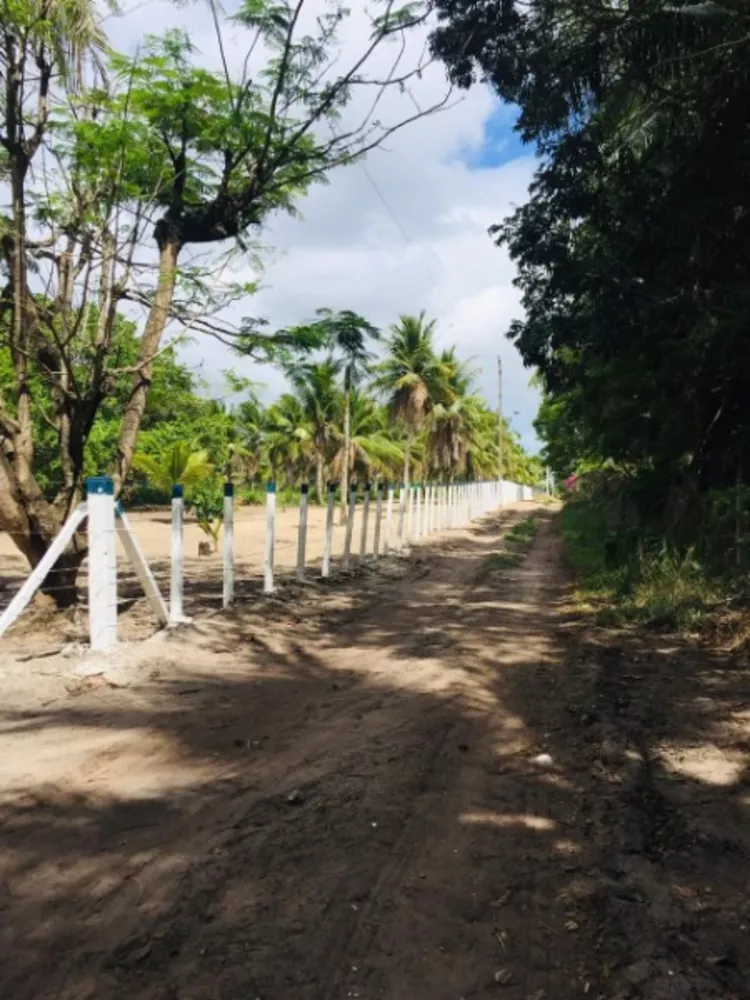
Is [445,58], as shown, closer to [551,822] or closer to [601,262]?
[601,262]

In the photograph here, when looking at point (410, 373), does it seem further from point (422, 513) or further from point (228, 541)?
point (228, 541)

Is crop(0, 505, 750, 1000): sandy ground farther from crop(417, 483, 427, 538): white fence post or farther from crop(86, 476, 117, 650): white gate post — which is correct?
crop(417, 483, 427, 538): white fence post

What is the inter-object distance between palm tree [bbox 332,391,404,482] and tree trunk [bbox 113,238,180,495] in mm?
34747

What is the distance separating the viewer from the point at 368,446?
151 feet

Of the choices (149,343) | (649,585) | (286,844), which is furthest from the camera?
(149,343)

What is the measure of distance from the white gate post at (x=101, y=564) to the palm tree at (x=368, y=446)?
38.3 m

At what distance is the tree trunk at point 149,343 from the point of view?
31.6 ft

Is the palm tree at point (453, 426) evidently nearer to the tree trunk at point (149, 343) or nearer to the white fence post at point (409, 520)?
the white fence post at point (409, 520)

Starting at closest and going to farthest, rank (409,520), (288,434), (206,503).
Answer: (409,520) → (206,503) → (288,434)

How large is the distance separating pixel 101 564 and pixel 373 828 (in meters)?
3.69

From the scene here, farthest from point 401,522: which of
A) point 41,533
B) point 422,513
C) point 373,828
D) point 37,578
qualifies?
point 373,828

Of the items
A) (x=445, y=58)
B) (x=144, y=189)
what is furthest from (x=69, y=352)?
(x=445, y=58)

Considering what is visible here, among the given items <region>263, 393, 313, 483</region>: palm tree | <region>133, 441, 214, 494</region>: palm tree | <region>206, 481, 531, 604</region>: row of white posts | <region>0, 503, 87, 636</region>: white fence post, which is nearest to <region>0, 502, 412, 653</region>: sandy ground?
<region>206, 481, 531, 604</region>: row of white posts

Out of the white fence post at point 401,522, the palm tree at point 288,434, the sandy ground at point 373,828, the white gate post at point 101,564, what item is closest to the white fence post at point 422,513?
the white fence post at point 401,522
